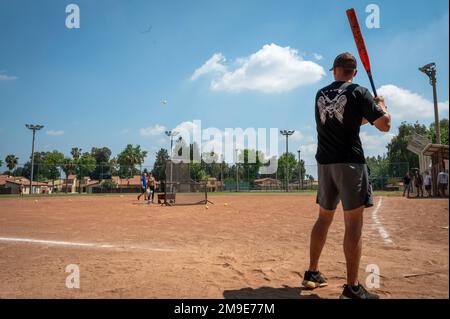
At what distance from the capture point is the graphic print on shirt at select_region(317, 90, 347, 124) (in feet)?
10.7

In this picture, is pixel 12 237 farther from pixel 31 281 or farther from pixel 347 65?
pixel 347 65

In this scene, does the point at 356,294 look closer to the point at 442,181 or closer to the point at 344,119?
the point at 344,119

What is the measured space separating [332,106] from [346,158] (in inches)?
21.1

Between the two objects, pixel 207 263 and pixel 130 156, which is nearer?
pixel 207 263

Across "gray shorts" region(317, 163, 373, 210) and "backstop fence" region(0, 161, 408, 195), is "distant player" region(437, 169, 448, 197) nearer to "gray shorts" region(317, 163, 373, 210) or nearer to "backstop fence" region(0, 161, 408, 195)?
"backstop fence" region(0, 161, 408, 195)

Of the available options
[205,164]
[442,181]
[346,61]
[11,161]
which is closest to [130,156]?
[205,164]

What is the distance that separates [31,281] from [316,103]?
3.51m

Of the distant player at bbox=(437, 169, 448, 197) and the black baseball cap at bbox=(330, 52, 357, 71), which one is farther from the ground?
the black baseball cap at bbox=(330, 52, 357, 71)

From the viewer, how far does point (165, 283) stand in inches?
133

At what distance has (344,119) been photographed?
3.25 meters

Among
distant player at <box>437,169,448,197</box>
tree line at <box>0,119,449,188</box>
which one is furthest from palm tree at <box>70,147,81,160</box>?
distant player at <box>437,169,448,197</box>
